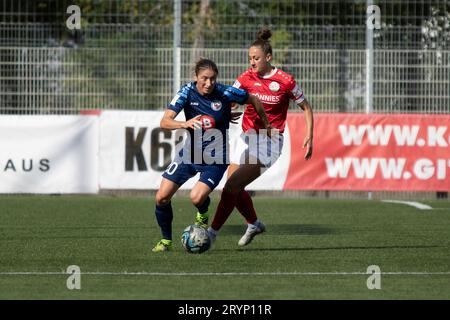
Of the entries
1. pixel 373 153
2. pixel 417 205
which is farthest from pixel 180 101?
pixel 373 153

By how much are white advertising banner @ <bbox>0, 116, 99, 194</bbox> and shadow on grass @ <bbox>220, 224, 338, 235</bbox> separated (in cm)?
688

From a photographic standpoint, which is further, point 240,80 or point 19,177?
point 19,177

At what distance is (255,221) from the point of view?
12.2 metres

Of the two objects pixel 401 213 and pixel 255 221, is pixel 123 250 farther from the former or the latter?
pixel 401 213

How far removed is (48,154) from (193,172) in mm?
9950

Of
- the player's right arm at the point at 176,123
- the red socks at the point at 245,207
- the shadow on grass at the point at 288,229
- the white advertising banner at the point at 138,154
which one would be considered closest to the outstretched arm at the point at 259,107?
the player's right arm at the point at 176,123

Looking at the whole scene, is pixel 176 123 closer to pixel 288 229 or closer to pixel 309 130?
pixel 309 130

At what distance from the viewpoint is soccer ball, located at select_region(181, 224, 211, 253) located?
11.1 m

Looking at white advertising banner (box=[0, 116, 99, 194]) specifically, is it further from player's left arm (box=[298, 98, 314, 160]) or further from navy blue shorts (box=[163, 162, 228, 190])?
navy blue shorts (box=[163, 162, 228, 190])

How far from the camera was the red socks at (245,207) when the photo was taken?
12.3 metres

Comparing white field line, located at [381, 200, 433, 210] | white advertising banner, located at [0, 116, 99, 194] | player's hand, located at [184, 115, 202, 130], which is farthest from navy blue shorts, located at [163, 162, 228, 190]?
white advertising banner, located at [0, 116, 99, 194]

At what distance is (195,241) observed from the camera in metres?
11.1
